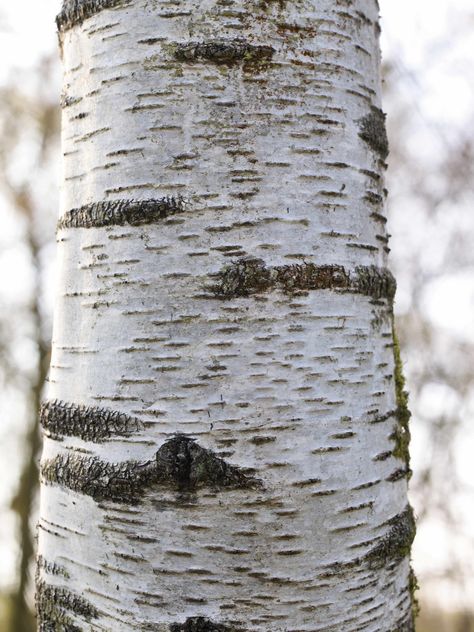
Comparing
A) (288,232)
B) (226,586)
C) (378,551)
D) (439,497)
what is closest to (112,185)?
(288,232)

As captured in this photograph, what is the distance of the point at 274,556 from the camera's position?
869mm

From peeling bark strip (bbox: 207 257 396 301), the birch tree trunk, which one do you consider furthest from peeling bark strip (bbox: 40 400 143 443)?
peeling bark strip (bbox: 207 257 396 301)

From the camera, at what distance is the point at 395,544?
1.00 meters

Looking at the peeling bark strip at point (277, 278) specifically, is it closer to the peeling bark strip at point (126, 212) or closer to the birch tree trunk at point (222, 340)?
the birch tree trunk at point (222, 340)

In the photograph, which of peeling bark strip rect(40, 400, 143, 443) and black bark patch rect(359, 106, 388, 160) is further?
black bark patch rect(359, 106, 388, 160)

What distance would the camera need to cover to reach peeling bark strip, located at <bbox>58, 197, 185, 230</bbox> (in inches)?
35.2

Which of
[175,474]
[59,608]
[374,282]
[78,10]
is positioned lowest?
[59,608]

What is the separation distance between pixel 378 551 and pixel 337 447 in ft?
0.68

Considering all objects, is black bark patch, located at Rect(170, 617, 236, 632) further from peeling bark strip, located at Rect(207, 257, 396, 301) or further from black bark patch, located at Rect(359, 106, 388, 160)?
black bark patch, located at Rect(359, 106, 388, 160)

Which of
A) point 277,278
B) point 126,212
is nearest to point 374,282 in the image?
point 277,278

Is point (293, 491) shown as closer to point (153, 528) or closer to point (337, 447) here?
point (337, 447)

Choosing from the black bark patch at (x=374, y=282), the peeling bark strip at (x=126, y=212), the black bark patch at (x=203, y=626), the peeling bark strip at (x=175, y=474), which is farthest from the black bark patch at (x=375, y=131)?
the black bark patch at (x=203, y=626)

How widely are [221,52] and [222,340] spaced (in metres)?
0.45

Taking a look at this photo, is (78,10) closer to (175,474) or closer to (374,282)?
(374,282)
